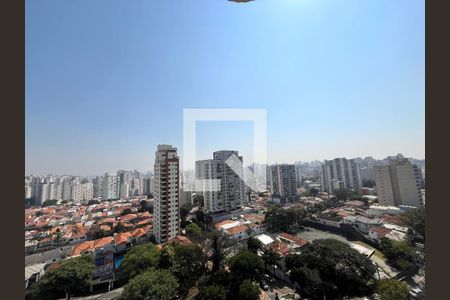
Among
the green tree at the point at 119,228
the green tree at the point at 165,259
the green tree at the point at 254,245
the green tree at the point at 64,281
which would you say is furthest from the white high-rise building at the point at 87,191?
the green tree at the point at 254,245

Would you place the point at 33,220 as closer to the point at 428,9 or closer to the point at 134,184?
the point at 134,184

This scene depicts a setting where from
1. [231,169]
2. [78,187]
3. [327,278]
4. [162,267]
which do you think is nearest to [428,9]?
[327,278]

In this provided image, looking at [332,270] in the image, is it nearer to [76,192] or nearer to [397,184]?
[397,184]

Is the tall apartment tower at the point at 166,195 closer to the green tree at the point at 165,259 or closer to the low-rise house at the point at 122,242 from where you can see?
the low-rise house at the point at 122,242

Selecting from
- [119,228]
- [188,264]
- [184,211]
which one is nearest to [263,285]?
[188,264]

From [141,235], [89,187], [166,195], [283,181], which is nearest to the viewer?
[166,195]

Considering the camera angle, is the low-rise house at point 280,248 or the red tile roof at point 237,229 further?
the red tile roof at point 237,229
